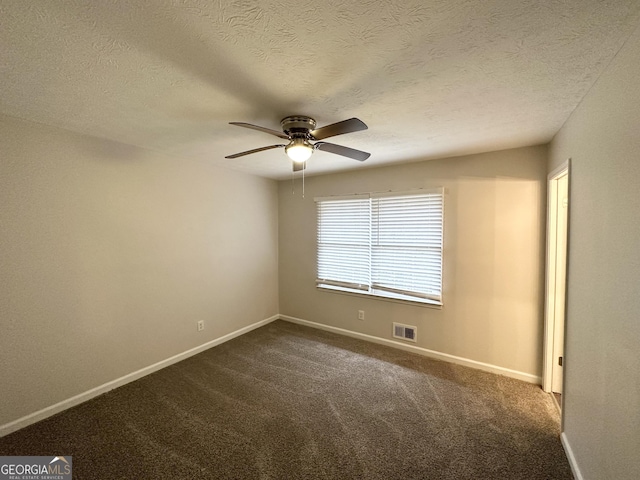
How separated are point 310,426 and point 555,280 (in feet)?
8.30

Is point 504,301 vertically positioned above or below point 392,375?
above

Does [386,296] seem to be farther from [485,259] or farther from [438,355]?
[485,259]

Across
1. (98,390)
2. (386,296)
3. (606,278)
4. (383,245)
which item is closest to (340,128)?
(606,278)

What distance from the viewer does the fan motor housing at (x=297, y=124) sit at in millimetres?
1868

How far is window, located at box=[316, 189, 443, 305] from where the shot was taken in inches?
126

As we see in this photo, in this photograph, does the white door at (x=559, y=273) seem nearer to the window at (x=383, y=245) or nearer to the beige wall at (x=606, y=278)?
the beige wall at (x=606, y=278)

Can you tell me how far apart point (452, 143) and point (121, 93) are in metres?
2.67

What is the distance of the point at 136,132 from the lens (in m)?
2.32

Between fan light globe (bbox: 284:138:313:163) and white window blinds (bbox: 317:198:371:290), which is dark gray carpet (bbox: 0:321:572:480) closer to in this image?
white window blinds (bbox: 317:198:371:290)

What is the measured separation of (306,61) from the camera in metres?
1.32

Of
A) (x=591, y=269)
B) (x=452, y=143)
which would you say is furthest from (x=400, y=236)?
(x=591, y=269)

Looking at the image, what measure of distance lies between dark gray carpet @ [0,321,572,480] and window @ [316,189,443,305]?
3.18ft

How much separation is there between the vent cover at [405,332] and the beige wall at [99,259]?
Answer: 2.28 metres

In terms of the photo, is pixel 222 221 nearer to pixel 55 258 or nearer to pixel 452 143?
A: pixel 55 258
